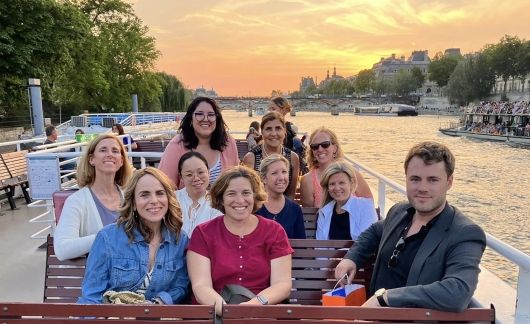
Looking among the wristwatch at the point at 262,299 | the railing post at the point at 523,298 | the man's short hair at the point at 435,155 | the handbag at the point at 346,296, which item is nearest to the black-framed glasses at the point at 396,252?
the handbag at the point at 346,296

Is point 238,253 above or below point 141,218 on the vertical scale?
below

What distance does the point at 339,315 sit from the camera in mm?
1830

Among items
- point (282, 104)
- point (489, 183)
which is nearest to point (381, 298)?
point (282, 104)

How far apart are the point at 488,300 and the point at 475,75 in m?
85.3

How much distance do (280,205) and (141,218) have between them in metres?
1.03

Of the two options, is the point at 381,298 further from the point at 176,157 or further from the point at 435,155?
the point at 176,157

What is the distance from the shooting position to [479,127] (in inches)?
1825

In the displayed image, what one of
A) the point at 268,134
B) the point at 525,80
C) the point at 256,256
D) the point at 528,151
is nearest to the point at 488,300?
the point at 256,256

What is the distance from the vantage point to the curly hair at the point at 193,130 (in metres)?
3.73

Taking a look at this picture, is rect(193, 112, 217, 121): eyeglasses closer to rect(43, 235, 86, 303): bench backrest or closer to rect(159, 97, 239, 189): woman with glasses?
rect(159, 97, 239, 189): woman with glasses

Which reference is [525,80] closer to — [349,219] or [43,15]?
[43,15]

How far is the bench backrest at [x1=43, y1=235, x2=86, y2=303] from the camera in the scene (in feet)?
8.88

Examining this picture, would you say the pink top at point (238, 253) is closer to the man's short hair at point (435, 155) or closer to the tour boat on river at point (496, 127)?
the man's short hair at point (435, 155)

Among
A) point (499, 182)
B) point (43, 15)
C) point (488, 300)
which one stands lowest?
point (499, 182)
